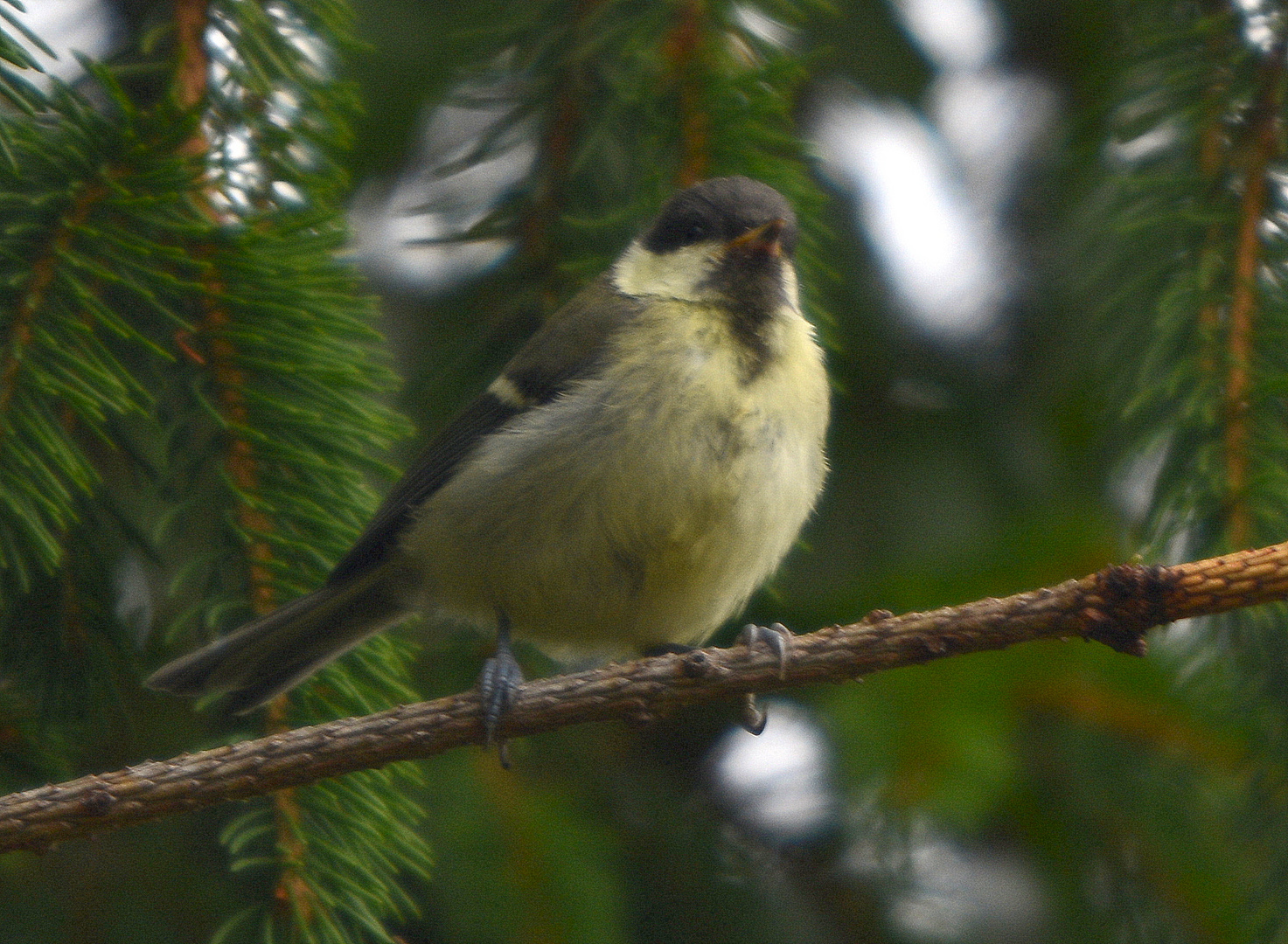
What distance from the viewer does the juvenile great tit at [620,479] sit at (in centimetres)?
211

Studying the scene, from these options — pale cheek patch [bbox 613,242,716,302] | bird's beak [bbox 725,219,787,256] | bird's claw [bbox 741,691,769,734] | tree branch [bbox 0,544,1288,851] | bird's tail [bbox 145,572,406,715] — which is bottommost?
bird's claw [bbox 741,691,769,734]

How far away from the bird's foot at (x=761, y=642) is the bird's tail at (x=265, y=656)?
640mm

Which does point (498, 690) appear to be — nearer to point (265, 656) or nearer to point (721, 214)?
point (265, 656)

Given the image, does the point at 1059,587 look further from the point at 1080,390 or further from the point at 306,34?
the point at 1080,390

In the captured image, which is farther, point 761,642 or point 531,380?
point 531,380

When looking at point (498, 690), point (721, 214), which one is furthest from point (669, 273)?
point (498, 690)

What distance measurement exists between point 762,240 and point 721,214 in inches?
3.7

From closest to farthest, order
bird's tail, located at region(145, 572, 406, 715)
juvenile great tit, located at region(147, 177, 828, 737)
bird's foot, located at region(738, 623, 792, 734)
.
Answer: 1. bird's foot, located at region(738, 623, 792, 734)
2. bird's tail, located at region(145, 572, 406, 715)
3. juvenile great tit, located at region(147, 177, 828, 737)

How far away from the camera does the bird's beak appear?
2301 millimetres

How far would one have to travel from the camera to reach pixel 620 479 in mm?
2113

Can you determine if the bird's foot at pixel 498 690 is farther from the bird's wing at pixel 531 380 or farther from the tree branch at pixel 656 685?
the bird's wing at pixel 531 380

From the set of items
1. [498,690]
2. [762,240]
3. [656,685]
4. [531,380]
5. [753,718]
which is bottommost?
[753,718]

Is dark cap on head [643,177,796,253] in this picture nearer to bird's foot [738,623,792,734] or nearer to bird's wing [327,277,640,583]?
bird's wing [327,277,640,583]

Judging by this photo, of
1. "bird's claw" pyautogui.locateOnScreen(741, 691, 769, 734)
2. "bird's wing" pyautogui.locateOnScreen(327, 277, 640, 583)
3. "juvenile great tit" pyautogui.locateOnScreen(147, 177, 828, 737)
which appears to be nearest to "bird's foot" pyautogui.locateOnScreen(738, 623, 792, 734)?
"bird's claw" pyautogui.locateOnScreen(741, 691, 769, 734)
